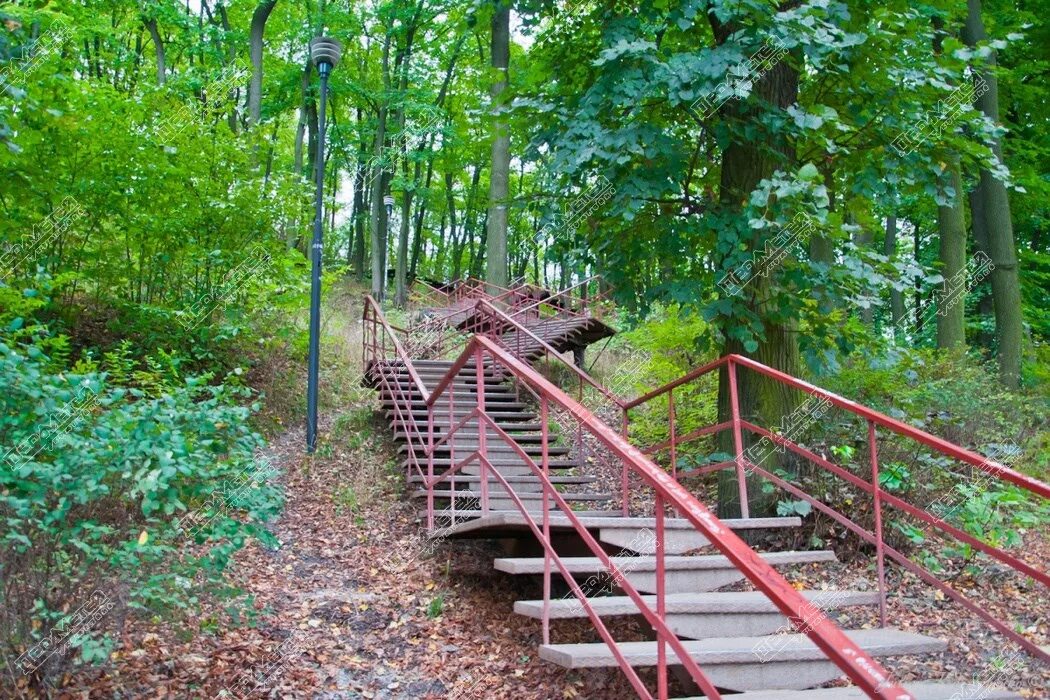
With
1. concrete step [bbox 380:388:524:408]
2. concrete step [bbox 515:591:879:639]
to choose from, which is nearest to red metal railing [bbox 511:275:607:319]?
concrete step [bbox 380:388:524:408]

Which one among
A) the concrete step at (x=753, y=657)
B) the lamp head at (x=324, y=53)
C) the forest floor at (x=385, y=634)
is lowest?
the forest floor at (x=385, y=634)

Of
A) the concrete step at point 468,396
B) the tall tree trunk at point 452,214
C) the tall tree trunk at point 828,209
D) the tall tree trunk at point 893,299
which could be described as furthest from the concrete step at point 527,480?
the tall tree trunk at point 452,214

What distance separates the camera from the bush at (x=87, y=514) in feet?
9.83

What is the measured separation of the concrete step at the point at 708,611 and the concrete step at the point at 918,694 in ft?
1.67

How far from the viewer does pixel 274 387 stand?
984cm

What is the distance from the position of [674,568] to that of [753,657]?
0.82 m

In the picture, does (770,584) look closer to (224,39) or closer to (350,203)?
(224,39)

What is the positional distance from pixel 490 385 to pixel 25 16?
5619 mm

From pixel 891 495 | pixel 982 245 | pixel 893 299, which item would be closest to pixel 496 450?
pixel 891 495

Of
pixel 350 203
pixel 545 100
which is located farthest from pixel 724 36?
pixel 350 203

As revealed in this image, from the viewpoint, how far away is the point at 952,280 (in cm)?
1004

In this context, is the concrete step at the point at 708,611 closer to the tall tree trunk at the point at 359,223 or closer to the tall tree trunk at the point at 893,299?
the tall tree trunk at the point at 893,299

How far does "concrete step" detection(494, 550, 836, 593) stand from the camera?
3885 mm

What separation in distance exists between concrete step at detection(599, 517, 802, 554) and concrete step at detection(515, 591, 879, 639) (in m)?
0.47
